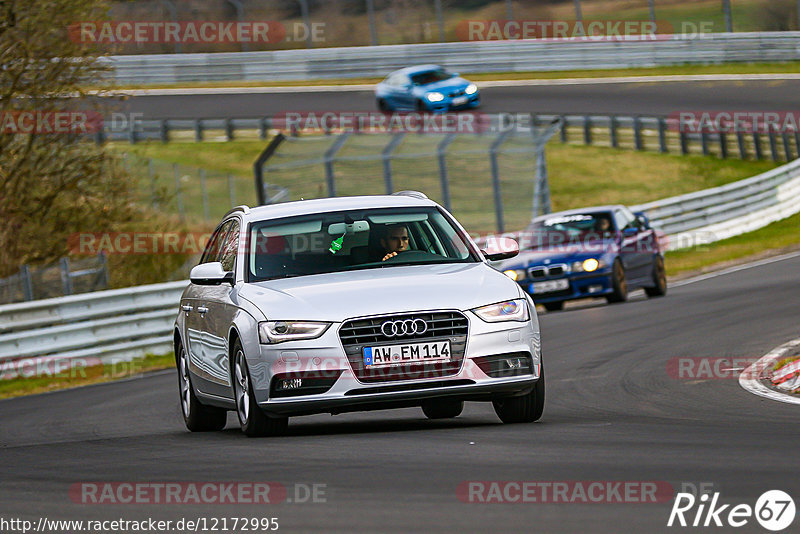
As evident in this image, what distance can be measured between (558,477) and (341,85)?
45740 millimetres

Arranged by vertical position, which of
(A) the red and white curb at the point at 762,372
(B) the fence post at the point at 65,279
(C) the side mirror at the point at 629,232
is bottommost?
(C) the side mirror at the point at 629,232

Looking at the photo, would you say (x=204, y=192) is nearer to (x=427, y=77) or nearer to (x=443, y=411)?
(x=427, y=77)

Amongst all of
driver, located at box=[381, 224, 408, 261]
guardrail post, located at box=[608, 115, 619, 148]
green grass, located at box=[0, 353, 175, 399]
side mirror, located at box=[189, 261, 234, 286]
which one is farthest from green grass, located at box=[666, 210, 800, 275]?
side mirror, located at box=[189, 261, 234, 286]

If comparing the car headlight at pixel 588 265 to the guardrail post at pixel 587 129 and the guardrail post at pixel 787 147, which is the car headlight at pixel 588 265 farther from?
the guardrail post at pixel 587 129

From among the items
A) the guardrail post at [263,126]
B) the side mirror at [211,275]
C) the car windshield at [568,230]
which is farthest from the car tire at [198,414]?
the guardrail post at [263,126]

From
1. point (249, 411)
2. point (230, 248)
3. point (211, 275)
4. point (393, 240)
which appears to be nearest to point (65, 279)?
point (230, 248)

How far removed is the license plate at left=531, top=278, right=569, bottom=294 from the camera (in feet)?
71.9

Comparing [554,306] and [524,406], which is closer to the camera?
[524,406]

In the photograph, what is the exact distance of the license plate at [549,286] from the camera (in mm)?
21906

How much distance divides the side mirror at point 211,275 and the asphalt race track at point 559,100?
1298 inches

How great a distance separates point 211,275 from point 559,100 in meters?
37.6

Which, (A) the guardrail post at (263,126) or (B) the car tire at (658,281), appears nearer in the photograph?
(B) the car tire at (658,281)

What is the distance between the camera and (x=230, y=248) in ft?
35.9

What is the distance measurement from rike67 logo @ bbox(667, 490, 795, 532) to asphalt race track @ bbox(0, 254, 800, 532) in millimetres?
66
